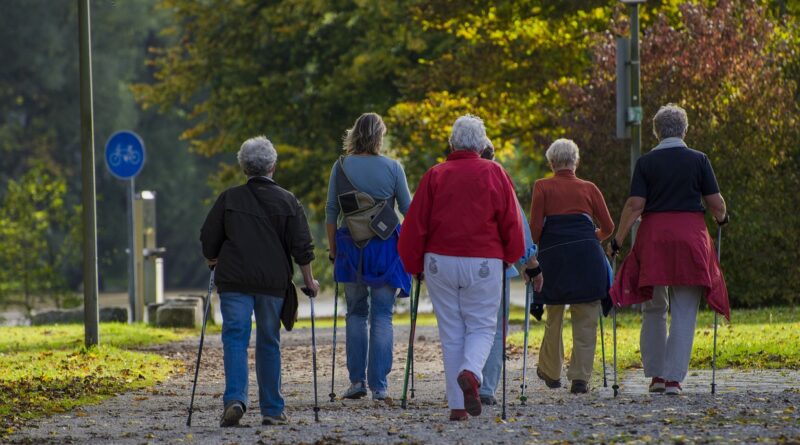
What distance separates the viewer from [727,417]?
8812mm

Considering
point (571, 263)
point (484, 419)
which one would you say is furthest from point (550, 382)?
point (484, 419)

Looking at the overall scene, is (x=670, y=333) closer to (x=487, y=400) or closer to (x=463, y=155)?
(x=487, y=400)

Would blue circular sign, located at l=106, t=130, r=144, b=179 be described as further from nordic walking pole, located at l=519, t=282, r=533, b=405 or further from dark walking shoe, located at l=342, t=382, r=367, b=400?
dark walking shoe, located at l=342, t=382, r=367, b=400

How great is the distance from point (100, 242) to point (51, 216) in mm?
26273

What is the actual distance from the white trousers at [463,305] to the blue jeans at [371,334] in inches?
58.4

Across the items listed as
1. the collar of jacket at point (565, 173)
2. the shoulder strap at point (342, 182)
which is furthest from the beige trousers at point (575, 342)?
the shoulder strap at point (342, 182)

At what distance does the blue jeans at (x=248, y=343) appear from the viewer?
30.5ft

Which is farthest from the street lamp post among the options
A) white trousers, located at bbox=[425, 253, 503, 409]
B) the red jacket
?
white trousers, located at bbox=[425, 253, 503, 409]

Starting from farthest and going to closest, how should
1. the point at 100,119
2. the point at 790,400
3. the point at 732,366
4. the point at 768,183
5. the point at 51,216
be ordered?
the point at 100,119, the point at 51,216, the point at 768,183, the point at 732,366, the point at 790,400

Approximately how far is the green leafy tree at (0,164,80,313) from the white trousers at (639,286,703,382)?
20.2m

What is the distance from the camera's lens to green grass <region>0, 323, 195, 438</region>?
1119 centimetres

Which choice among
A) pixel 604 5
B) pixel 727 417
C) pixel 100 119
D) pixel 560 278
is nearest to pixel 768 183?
pixel 604 5

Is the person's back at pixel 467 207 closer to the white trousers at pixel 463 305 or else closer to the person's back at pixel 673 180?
the white trousers at pixel 463 305

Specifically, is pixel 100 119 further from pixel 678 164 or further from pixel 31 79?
pixel 678 164
